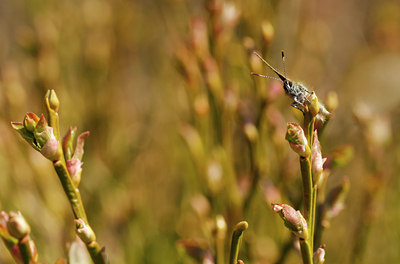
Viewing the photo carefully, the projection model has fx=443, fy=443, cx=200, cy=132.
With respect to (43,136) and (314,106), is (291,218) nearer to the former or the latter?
(314,106)

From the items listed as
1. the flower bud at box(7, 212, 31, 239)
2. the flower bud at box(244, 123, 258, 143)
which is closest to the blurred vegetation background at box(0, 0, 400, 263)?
the flower bud at box(244, 123, 258, 143)

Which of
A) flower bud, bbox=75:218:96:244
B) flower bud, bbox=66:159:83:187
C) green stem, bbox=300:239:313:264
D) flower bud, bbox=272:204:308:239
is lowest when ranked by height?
flower bud, bbox=75:218:96:244

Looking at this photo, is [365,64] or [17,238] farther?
[365,64]

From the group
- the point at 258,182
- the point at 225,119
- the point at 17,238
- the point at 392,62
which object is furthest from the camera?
the point at 392,62

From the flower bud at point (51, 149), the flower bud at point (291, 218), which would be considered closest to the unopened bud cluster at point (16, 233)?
the flower bud at point (51, 149)

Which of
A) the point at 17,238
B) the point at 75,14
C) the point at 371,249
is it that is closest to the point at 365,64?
the point at 371,249

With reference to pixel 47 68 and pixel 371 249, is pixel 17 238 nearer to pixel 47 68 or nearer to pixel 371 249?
pixel 47 68

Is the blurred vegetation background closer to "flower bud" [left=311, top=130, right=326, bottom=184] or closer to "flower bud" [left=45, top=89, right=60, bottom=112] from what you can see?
"flower bud" [left=311, top=130, right=326, bottom=184]
